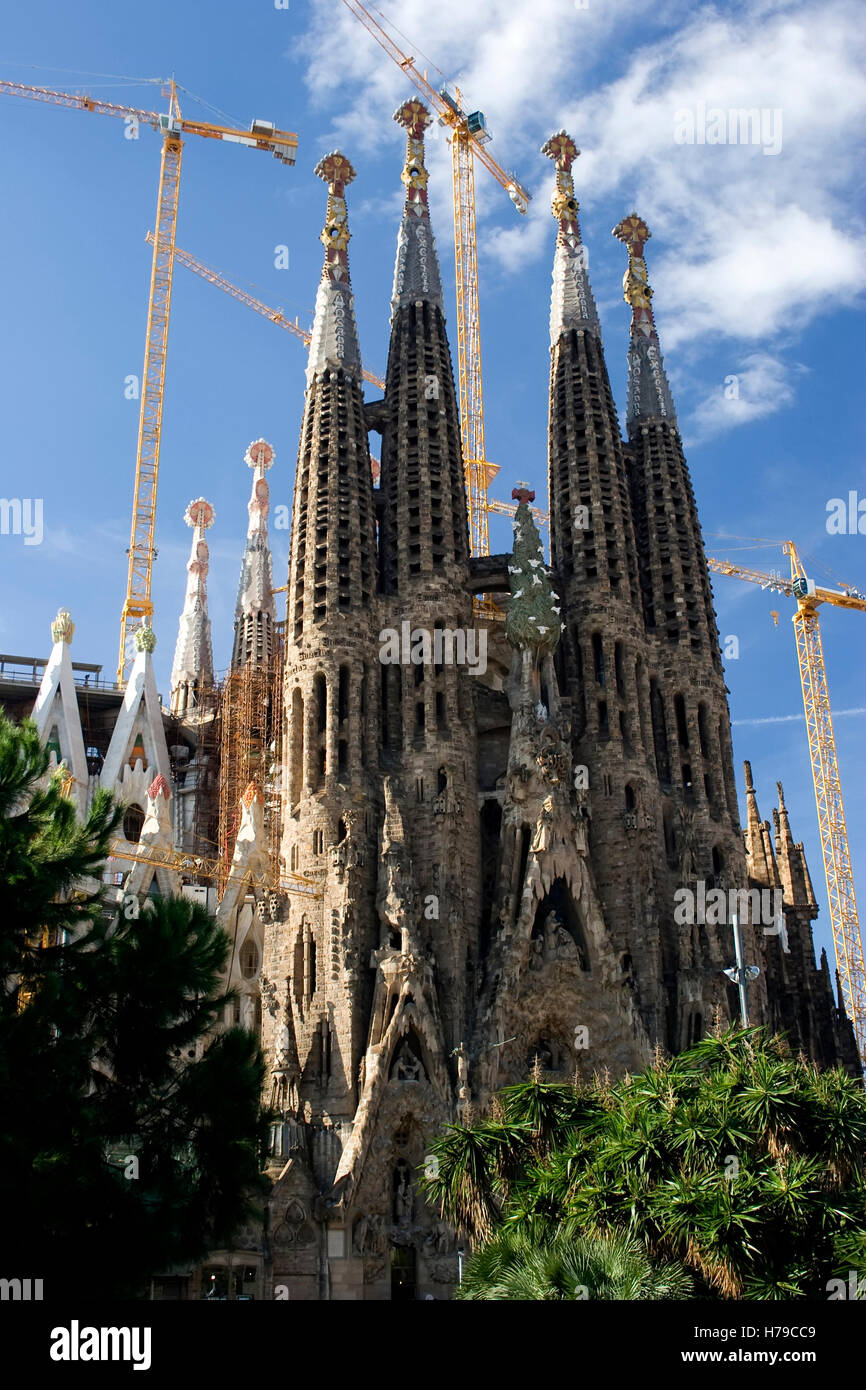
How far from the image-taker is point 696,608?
49.6m

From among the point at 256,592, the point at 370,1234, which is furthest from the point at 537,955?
the point at 256,592

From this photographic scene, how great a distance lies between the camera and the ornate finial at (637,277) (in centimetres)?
5478

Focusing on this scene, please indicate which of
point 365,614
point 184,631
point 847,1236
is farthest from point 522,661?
point 184,631

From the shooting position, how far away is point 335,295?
49.1 meters

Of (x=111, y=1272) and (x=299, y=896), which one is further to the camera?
(x=299, y=896)

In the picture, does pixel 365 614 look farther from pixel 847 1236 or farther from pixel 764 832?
pixel 847 1236

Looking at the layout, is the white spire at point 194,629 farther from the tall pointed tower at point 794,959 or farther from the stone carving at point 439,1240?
the stone carving at point 439,1240

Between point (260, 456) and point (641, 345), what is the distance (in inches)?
1034

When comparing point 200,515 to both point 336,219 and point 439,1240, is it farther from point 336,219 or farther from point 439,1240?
point 439,1240

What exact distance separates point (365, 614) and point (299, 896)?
29.7 feet

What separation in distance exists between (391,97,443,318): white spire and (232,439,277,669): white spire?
1979cm

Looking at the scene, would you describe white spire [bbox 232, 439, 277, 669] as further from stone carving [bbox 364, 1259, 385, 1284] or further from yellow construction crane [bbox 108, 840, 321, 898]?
stone carving [bbox 364, 1259, 385, 1284]

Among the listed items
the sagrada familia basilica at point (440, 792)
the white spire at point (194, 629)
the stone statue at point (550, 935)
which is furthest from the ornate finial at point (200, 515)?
the stone statue at point (550, 935)

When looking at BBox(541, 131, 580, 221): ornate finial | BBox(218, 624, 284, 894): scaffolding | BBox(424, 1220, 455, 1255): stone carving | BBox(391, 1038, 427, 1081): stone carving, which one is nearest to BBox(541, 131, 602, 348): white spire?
BBox(541, 131, 580, 221): ornate finial
